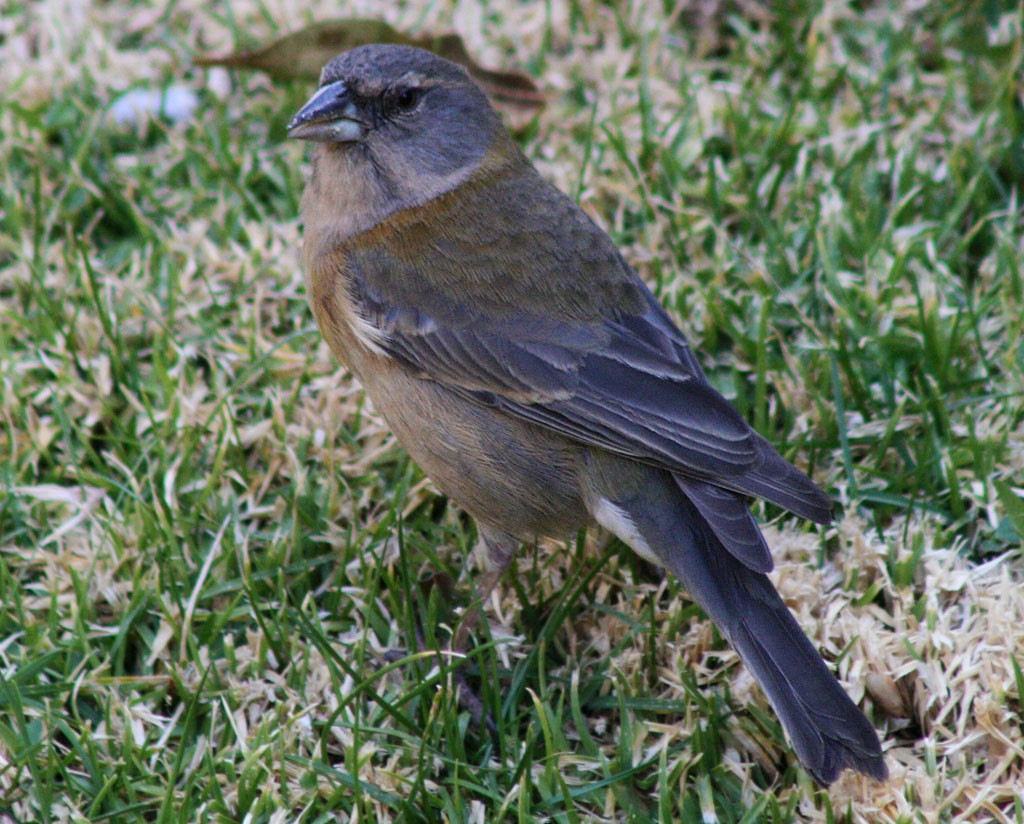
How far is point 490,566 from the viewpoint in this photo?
13.3 ft

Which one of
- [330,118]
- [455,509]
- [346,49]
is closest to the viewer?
[330,118]

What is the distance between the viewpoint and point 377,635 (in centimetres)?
406

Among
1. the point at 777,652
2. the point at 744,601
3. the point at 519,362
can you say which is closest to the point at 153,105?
the point at 519,362

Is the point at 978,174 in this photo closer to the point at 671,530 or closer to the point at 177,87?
the point at 671,530

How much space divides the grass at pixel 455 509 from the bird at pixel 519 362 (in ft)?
1.03

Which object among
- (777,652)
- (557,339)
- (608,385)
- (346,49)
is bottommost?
(777,652)

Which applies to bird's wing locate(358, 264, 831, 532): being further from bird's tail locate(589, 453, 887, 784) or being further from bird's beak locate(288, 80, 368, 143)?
bird's beak locate(288, 80, 368, 143)

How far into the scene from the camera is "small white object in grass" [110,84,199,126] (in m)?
5.86

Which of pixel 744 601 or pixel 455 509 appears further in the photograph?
pixel 455 509

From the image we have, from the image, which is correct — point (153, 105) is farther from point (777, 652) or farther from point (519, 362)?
point (777, 652)

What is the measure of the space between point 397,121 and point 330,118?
0.23 meters

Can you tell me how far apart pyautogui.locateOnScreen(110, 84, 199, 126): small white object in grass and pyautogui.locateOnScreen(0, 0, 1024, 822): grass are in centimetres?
7

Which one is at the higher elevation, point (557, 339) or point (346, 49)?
point (346, 49)

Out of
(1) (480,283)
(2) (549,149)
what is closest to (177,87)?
(2) (549,149)
